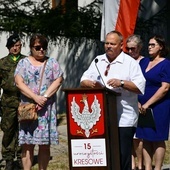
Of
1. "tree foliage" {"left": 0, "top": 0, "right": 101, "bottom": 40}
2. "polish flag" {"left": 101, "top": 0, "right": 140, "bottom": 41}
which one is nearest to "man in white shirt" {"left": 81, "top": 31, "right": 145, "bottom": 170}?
"polish flag" {"left": 101, "top": 0, "right": 140, "bottom": 41}

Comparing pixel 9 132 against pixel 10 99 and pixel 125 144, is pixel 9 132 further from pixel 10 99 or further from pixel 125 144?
pixel 125 144

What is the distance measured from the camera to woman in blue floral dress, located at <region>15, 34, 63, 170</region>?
8.12 meters

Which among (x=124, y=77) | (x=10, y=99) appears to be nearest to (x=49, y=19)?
(x=10, y=99)

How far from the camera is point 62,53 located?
15320 millimetres

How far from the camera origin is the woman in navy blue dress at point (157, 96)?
848cm

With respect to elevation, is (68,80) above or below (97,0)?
below

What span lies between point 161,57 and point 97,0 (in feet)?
19.8

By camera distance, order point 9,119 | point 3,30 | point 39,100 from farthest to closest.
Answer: point 3,30
point 9,119
point 39,100

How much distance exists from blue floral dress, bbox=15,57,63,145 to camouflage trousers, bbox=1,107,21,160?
4.33 ft

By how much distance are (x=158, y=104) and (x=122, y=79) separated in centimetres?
136

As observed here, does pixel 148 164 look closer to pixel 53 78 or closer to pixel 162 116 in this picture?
pixel 162 116

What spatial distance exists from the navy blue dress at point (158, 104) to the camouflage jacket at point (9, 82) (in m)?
1.91

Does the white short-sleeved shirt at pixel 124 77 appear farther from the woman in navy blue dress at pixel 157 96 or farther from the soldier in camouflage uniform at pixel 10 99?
the soldier in camouflage uniform at pixel 10 99

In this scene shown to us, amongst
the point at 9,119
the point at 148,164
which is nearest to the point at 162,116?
the point at 148,164
